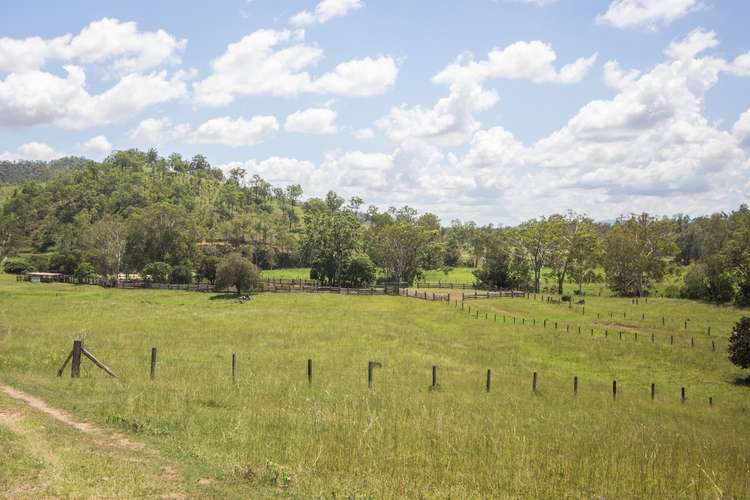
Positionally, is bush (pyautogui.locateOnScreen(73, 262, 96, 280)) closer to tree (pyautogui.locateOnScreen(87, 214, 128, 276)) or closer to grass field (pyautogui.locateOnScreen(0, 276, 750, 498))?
tree (pyautogui.locateOnScreen(87, 214, 128, 276))

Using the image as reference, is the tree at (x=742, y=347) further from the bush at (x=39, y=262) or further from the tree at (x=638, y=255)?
the bush at (x=39, y=262)

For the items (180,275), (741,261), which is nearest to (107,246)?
(180,275)

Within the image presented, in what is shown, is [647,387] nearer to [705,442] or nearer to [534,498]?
[705,442]

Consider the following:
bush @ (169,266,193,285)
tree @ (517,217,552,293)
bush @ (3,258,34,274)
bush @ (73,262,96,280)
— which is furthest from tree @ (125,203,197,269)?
tree @ (517,217,552,293)

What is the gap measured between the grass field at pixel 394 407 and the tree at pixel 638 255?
4536 centimetres

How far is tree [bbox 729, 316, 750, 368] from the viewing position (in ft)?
108

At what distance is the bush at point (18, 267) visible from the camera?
107938 millimetres

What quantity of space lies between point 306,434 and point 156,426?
4.01 metres

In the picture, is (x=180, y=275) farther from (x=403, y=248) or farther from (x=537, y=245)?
(x=537, y=245)

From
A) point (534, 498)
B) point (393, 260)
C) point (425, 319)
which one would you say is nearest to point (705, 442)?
point (534, 498)

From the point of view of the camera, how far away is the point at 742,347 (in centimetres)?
3331

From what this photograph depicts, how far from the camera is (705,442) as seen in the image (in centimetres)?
1479

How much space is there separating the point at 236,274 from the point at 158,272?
20935 millimetres

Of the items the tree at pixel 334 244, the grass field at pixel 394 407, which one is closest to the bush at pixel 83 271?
the tree at pixel 334 244
